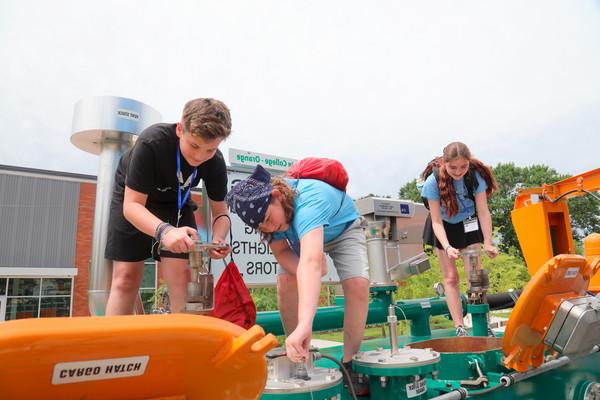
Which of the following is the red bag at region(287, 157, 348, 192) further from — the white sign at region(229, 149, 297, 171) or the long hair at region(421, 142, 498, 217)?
the white sign at region(229, 149, 297, 171)

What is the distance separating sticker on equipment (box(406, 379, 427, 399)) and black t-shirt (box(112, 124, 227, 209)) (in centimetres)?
131

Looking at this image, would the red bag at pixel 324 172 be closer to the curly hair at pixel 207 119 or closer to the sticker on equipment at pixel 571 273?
the curly hair at pixel 207 119

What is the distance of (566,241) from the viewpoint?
4656 millimetres

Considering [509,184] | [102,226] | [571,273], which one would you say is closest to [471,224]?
[571,273]

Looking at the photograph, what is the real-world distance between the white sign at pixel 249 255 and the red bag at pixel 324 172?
1722 millimetres

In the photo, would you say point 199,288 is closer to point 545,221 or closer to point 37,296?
point 545,221

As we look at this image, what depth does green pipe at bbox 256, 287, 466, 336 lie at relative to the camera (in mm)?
2754

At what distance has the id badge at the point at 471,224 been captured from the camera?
3041 mm

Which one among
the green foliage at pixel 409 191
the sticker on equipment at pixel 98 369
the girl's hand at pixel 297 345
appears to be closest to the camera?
the sticker on equipment at pixel 98 369

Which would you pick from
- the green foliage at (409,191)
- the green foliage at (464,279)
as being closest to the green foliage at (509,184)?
the green foliage at (409,191)

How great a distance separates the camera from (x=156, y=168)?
196 cm

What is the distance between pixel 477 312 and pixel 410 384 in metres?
1.17

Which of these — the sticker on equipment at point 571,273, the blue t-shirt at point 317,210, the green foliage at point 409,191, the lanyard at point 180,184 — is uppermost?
the green foliage at point 409,191

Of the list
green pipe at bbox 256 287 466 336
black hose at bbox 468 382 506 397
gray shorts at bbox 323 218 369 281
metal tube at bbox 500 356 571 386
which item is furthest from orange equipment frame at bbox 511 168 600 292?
gray shorts at bbox 323 218 369 281
